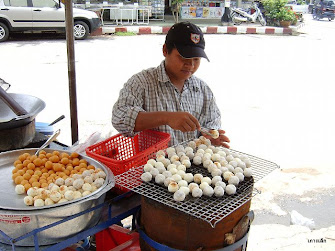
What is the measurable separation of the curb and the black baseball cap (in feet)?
41.0

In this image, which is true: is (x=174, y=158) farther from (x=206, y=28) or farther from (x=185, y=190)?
(x=206, y=28)

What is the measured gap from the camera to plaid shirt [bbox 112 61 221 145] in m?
2.23

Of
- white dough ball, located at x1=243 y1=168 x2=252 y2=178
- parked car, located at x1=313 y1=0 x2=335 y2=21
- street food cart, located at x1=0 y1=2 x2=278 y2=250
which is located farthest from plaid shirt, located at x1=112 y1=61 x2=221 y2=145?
parked car, located at x1=313 y1=0 x2=335 y2=21

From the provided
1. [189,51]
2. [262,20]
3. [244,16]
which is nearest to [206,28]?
[244,16]

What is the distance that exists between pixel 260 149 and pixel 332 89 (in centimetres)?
402

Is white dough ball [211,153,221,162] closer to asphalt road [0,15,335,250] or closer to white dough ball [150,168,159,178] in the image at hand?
white dough ball [150,168,159,178]

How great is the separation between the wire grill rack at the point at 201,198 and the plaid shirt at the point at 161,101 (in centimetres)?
43

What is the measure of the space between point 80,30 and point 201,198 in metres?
11.9

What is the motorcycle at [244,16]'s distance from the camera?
58.7 ft

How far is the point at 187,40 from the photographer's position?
2266 mm

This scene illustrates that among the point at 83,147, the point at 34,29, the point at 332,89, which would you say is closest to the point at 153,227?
the point at 83,147

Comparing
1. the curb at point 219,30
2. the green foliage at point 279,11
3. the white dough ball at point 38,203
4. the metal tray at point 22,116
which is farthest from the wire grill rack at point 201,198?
the green foliage at point 279,11

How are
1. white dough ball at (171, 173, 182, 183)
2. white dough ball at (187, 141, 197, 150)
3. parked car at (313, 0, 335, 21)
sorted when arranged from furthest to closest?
parked car at (313, 0, 335, 21)
white dough ball at (187, 141, 197, 150)
white dough ball at (171, 173, 182, 183)

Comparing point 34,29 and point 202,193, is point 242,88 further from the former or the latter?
point 34,29
